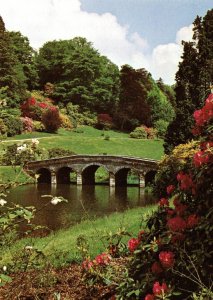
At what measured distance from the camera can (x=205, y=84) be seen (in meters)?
31.0

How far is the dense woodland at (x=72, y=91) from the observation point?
2165 inches

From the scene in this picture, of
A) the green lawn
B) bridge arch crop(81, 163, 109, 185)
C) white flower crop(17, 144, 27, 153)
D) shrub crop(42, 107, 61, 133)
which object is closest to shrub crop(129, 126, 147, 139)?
the green lawn

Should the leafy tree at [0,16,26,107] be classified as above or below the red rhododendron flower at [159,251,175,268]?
above

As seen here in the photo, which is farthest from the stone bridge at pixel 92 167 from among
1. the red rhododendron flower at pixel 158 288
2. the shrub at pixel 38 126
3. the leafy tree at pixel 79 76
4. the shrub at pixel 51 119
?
the red rhododendron flower at pixel 158 288

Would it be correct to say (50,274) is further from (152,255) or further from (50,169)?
(50,169)

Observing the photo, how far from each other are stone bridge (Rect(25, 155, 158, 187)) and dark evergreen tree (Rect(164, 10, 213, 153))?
531 cm

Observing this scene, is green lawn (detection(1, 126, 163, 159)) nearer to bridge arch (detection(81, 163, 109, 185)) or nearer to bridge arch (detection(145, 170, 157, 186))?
bridge arch (detection(81, 163, 109, 185))

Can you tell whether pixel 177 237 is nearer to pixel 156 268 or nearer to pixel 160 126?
pixel 156 268

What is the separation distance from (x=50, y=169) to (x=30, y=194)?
8.55 meters

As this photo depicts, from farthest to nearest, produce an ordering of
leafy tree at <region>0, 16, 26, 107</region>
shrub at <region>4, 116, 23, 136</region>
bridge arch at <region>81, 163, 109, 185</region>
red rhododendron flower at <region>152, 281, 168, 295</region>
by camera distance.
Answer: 1. leafy tree at <region>0, 16, 26, 107</region>
2. shrub at <region>4, 116, 23, 136</region>
3. bridge arch at <region>81, 163, 109, 185</region>
4. red rhododendron flower at <region>152, 281, 168, 295</region>

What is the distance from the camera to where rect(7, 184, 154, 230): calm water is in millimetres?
22406

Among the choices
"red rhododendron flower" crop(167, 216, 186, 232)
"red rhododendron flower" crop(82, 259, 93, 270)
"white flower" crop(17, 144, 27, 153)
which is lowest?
"red rhododendron flower" crop(82, 259, 93, 270)

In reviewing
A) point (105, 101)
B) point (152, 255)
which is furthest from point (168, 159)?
point (105, 101)

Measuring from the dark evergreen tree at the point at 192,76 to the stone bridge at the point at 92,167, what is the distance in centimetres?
531
